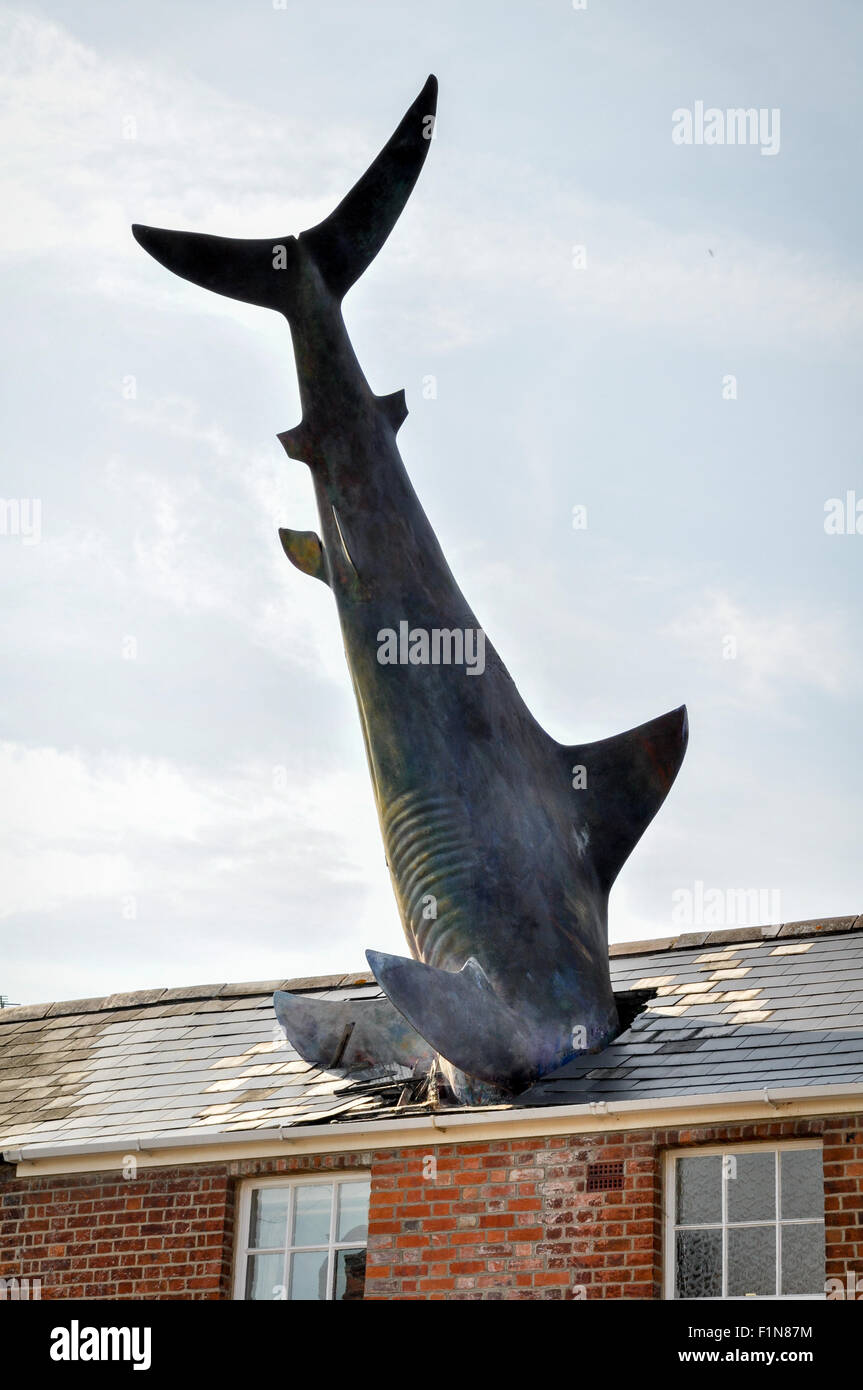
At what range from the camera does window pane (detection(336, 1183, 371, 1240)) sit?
10.4 m

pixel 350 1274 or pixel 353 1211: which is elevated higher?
pixel 353 1211

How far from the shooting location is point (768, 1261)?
9297 mm

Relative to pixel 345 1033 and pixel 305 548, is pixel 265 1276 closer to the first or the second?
pixel 345 1033

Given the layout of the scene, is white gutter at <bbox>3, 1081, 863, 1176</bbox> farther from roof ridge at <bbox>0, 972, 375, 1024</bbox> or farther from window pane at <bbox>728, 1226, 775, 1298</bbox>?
roof ridge at <bbox>0, 972, 375, 1024</bbox>

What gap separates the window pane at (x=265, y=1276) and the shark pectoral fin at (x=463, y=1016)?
1.56 m

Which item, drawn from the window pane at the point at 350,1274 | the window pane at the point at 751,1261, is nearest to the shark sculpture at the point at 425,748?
the window pane at the point at 350,1274

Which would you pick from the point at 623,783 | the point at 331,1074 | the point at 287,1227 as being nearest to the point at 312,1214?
the point at 287,1227

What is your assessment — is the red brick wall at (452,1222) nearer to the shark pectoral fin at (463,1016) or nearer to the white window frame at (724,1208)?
the white window frame at (724,1208)

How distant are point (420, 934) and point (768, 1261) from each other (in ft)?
9.12

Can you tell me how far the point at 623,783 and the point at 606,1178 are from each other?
2.85 meters

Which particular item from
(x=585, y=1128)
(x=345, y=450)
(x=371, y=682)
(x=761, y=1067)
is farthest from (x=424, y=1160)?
(x=345, y=450)

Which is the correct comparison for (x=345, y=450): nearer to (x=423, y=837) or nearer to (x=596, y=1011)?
(x=423, y=837)

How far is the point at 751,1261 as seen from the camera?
368 inches

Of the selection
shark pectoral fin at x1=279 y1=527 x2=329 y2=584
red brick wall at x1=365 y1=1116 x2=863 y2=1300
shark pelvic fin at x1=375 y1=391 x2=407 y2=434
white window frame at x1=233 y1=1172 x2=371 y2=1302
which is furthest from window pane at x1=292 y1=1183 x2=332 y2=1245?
shark pelvic fin at x1=375 y1=391 x2=407 y2=434
